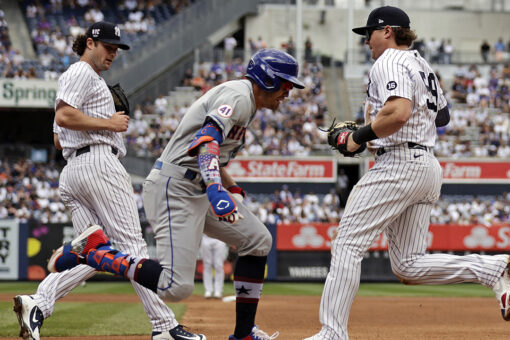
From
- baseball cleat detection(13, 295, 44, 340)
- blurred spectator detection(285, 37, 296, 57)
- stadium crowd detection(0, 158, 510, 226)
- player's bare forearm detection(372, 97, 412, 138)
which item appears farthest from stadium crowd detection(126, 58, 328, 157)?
player's bare forearm detection(372, 97, 412, 138)

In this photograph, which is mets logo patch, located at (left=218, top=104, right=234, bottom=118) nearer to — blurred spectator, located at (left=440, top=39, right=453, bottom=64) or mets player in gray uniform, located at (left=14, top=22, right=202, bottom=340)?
mets player in gray uniform, located at (left=14, top=22, right=202, bottom=340)

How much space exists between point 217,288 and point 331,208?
10670 mm

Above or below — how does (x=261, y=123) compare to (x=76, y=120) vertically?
above

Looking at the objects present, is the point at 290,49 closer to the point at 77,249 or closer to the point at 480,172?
the point at 480,172

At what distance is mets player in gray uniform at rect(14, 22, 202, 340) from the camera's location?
6168mm

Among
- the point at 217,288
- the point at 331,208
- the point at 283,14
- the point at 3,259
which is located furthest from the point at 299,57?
the point at 217,288

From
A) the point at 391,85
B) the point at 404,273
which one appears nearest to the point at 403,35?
the point at 391,85

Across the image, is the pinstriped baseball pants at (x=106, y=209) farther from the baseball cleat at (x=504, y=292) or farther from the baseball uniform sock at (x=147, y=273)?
the baseball cleat at (x=504, y=292)

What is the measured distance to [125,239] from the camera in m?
6.30

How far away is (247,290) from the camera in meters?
6.00

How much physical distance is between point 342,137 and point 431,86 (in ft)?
2.44

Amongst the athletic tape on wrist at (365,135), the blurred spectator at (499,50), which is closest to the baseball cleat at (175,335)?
the athletic tape on wrist at (365,135)

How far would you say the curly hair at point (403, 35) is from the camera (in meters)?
5.94

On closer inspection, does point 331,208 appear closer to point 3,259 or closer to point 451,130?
point 451,130
